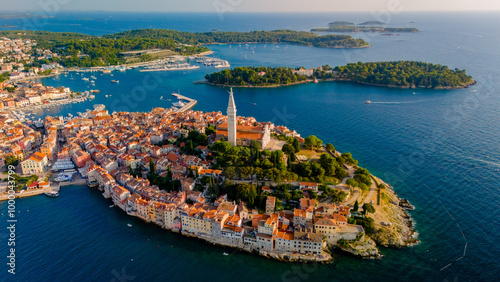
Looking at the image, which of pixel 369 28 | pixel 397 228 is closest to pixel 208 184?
pixel 397 228

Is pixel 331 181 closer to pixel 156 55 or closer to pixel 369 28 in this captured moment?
pixel 156 55

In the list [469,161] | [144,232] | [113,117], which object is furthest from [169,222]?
[469,161]

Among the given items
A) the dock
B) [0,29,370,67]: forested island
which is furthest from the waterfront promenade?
[0,29,370,67]: forested island

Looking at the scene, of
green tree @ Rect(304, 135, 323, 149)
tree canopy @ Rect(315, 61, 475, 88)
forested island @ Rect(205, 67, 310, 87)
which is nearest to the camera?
green tree @ Rect(304, 135, 323, 149)

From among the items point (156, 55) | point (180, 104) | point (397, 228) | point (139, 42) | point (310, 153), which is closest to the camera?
point (397, 228)

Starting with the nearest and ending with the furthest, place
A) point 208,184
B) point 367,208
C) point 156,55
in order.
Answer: point 367,208 < point 208,184 < point 156,55

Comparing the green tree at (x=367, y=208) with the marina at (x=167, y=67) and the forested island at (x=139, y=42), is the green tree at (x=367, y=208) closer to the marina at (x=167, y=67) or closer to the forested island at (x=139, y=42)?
the marina at (x=167, y=67)

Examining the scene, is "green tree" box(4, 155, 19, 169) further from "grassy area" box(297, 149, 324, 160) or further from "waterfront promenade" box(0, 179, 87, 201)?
"grassy area" box(297, 149, 324, 160)

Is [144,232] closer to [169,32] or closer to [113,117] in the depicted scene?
[113,117]
